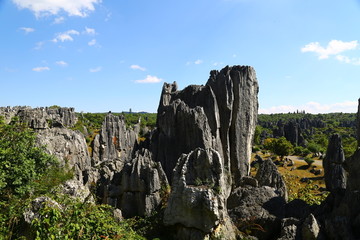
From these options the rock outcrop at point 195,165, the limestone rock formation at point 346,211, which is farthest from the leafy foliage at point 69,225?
the limestone rock formation at point 346,211

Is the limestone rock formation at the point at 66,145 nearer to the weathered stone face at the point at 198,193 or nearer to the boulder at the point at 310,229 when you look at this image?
the weathered stone face at the point at 198,193

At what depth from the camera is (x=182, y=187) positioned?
48.4ft

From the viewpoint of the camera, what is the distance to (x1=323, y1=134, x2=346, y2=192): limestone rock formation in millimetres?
32344

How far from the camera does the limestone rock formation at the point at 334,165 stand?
32344mm

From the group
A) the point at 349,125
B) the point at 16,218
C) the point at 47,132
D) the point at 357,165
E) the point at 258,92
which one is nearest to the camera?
the point at 16,218

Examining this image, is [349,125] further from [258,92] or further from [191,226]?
[191,226]

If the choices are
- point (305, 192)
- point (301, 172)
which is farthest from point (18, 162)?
point (301, 172)

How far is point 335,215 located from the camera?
14.9 metres

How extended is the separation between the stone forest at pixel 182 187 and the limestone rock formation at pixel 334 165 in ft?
0.41

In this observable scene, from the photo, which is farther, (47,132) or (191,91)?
(47,132)

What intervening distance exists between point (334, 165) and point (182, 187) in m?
27.5

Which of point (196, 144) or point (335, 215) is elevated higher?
point (196, 144)

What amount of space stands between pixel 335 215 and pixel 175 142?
580 inches

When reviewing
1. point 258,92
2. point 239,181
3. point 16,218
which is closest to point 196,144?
point 239,181
